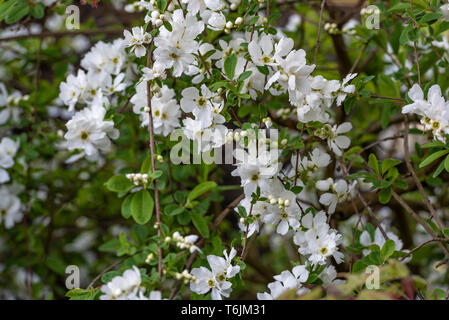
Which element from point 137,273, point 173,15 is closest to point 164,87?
point 173,15

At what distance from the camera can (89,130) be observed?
1.29 m

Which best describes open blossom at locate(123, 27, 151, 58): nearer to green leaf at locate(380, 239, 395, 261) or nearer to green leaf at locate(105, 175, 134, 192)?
green leaf at locate(105, 175, 134, 192)

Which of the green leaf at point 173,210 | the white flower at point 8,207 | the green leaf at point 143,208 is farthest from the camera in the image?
the white flower at point 8,207

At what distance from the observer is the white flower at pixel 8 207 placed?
1.76 m

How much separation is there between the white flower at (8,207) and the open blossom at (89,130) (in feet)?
1.92

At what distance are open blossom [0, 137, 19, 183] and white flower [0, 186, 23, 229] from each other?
122 mm

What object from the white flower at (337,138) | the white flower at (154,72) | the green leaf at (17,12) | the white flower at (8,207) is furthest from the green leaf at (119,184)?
the white flower at (8,207)

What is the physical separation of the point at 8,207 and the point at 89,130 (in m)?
0.67

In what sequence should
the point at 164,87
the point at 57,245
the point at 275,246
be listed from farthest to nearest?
the point at 275,246 → the point at 57,245 → the point at 164,87

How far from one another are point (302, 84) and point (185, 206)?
447 mm

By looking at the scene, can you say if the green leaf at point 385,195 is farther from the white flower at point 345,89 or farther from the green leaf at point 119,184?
the green leaf at point 119,184
